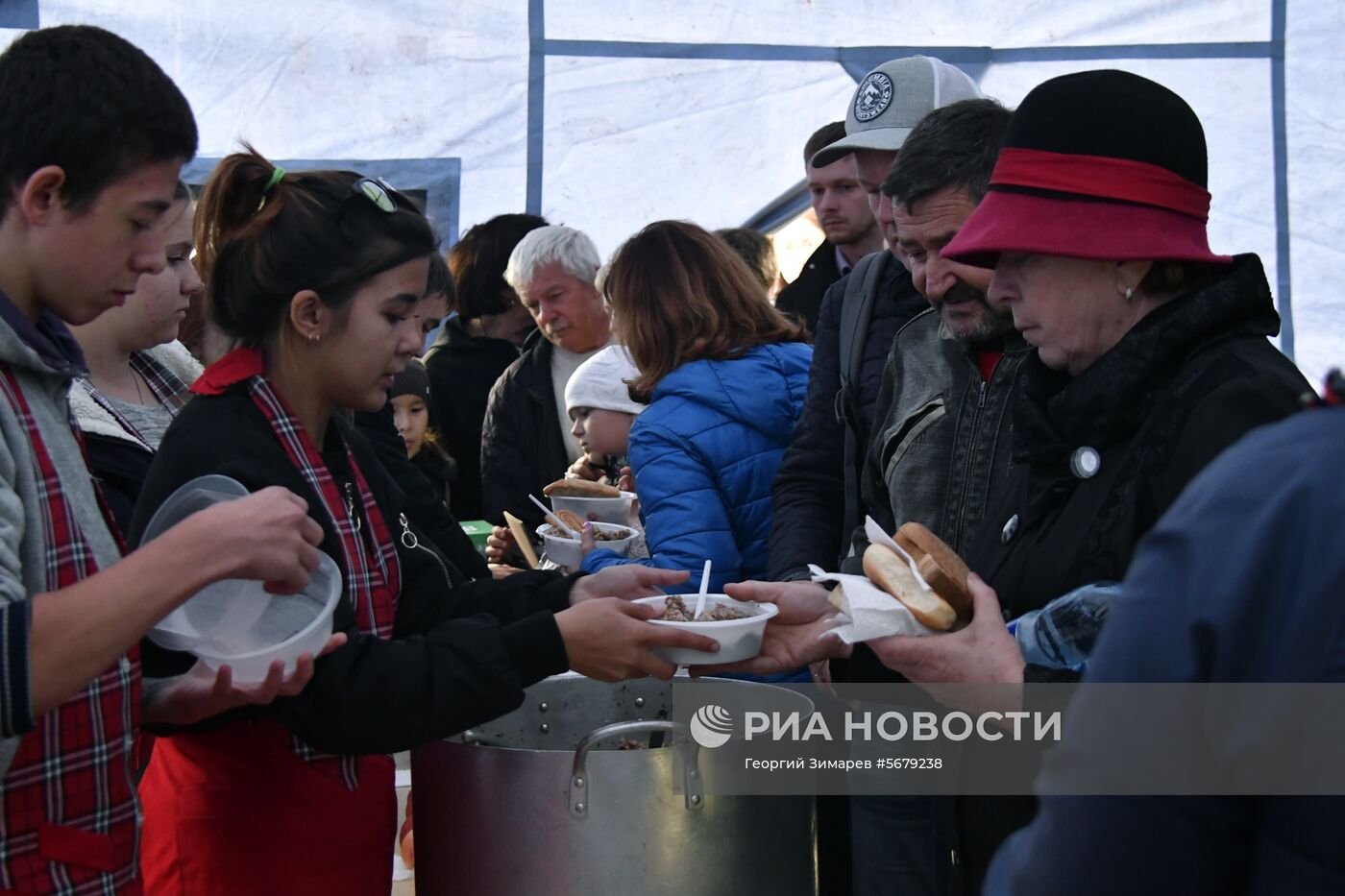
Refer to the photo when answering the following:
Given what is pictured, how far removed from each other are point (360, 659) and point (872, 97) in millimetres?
1988

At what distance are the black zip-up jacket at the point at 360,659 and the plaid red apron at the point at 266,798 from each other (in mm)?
36

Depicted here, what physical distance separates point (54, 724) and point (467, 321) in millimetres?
4199

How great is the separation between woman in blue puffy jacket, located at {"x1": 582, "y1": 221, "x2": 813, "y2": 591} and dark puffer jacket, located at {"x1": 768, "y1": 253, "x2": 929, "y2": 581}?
5.3 inches

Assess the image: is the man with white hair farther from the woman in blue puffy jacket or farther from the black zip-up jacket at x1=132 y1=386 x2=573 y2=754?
the black zip-up jacket at x1=132 y1=386 x2=573 y2=754

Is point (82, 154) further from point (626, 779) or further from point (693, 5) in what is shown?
point (693, 5)

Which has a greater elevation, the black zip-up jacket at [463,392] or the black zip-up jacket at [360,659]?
the black zip-up jacket at [360,659]

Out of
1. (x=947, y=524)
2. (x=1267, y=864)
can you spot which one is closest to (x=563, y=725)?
(x=947, y=524)

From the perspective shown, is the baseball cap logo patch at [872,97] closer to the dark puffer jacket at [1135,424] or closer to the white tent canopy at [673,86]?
the dark puffer jacket at [1135,424]

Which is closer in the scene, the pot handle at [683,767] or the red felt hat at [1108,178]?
the red felt hat at [1108,178]

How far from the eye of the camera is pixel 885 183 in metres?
2.48

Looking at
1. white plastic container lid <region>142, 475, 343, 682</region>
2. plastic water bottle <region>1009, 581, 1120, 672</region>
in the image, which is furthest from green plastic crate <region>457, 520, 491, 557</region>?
plastic water bottle <region>1009, 581, 1120, 672</region>

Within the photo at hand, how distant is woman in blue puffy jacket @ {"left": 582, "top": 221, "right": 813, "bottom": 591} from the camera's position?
305 cm

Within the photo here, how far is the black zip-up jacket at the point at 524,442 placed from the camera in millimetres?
4797

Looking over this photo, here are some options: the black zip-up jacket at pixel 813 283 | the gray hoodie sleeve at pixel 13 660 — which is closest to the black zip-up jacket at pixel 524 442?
the black zip-up jacket at pixel 813 283
